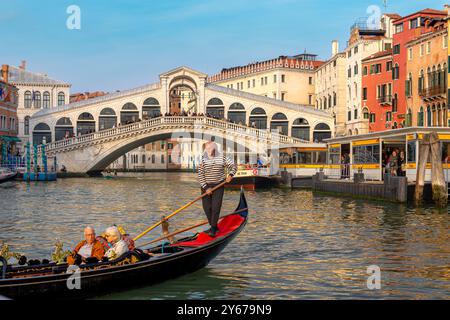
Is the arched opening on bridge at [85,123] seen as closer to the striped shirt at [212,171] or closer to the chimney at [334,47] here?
the chimney at [334,47]

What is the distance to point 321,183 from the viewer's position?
88.5 feet

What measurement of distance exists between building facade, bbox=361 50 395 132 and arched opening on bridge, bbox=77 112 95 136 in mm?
16462

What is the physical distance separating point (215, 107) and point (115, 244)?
3798 centimetres

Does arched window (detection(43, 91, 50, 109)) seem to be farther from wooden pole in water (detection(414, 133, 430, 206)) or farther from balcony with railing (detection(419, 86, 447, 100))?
wooden pole in water (detection(414, 133, 430, 206))

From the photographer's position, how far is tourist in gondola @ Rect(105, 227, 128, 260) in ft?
26.4

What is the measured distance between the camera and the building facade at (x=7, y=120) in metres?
44.6

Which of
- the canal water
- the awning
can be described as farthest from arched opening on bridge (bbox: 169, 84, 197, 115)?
the canal water

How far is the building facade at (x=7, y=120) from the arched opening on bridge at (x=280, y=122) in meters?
15.9

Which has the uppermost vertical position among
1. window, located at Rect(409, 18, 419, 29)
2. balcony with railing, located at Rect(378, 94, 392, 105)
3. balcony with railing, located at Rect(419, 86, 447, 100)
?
window, located at Rect(409, 18, 419, 29)
